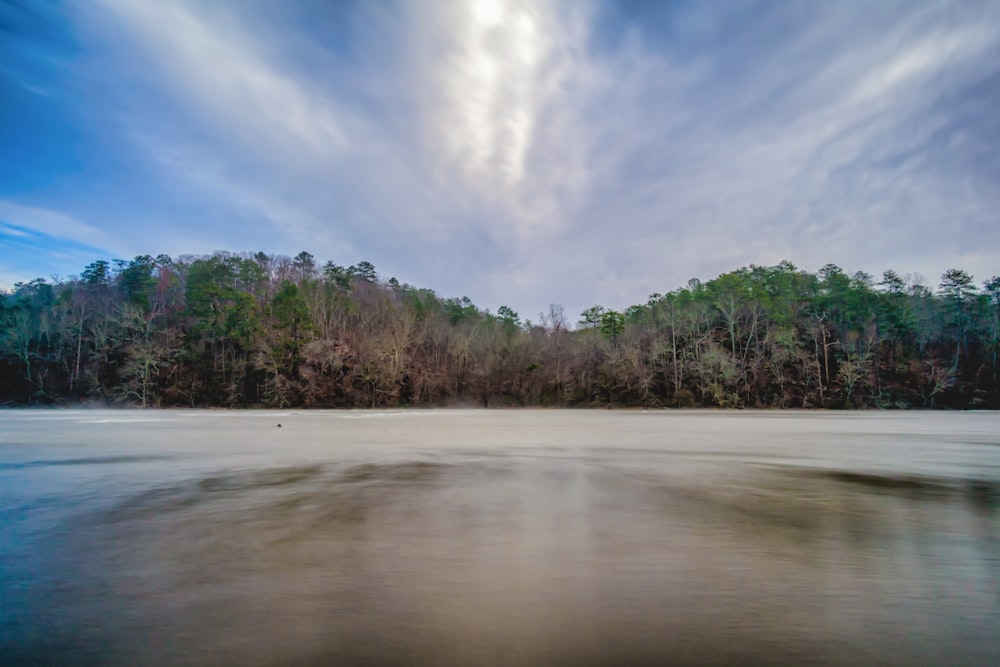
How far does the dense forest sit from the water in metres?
48.1

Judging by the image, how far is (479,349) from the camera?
Result: 6122 centimetres

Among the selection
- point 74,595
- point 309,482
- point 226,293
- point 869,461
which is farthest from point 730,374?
point 226,293

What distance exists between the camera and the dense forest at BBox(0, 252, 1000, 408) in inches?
2012

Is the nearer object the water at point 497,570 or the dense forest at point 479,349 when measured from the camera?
the water at point 497,570

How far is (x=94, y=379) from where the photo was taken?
2028 inches

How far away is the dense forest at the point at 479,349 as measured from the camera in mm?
51094

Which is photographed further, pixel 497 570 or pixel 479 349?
pixel 479 349

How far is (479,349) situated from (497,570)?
Result: 58120 millimetres

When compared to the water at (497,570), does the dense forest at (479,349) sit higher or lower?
higher

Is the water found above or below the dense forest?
below

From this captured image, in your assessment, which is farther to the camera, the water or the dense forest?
the dense forest

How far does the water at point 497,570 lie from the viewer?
212 cm

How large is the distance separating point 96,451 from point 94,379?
5463 centimetres

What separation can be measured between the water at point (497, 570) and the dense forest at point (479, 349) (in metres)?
48.1
